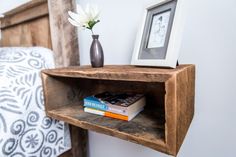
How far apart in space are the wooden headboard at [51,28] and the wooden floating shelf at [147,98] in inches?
5.9

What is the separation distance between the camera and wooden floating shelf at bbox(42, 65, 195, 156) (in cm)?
42

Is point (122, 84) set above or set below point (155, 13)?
below

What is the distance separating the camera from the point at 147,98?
0.73 metres

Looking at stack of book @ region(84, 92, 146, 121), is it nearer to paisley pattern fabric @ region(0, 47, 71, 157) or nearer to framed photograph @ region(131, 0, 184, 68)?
framed photograph @ region(131, 0, 184, 68)

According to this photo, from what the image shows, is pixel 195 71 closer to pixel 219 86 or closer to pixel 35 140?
pixel 219 86

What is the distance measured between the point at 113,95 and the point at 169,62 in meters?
0.30

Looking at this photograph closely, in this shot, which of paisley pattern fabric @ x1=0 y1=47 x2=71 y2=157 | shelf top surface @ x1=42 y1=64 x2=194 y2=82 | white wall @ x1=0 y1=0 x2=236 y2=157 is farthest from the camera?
paisley pattern fabric @ x1=0 y1=47 x2=71 y2=157

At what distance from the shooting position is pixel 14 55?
2.74 ft

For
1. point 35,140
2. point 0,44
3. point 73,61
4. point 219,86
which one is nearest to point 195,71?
point 219,86

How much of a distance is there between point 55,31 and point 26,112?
1.32 ft

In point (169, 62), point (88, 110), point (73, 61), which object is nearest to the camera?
point (169, 62)

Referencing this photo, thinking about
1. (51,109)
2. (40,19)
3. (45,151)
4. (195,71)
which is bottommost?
(45,151)

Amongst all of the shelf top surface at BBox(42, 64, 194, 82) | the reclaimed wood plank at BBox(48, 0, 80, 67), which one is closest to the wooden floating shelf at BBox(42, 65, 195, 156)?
the shelf top surface at BBox(42, 64, 194, 82)

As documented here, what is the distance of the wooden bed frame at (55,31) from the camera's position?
877mm
